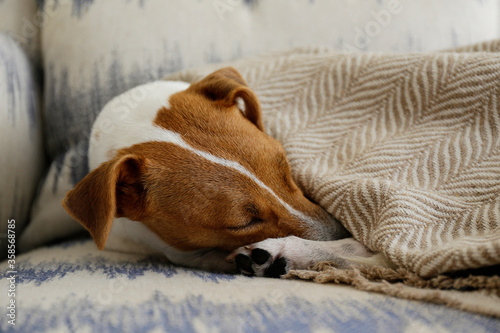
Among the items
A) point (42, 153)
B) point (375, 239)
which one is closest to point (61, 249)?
point (42, 153)

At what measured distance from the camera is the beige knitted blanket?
0.94 meters

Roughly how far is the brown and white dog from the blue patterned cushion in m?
0.40

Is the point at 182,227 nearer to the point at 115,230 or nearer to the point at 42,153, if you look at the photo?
the point at 115,230

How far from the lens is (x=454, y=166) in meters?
1.11

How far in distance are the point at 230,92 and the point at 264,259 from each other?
517 millimetres

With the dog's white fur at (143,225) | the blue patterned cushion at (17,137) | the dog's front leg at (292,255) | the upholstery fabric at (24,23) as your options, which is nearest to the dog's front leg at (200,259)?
the dog's white fur at (143,225)

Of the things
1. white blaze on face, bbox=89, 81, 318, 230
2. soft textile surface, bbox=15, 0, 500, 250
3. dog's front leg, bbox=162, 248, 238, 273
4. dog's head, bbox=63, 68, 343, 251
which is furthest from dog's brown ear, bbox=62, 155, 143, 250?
soft textile surface, bbox=15, 0, 500, 250

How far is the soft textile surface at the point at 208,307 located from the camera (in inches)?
29.5

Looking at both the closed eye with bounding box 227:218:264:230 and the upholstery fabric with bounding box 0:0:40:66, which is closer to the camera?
the closed eye with bounding box 227:218:264:230

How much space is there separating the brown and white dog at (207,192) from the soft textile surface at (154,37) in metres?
0.38

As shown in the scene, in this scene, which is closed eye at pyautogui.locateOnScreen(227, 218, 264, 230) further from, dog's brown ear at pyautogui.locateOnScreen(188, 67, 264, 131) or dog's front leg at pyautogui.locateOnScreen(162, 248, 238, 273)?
dog's brown ear at pyautogui.locateOnScreen(188, 67, 264, 131)

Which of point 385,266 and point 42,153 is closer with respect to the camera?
point 385,266

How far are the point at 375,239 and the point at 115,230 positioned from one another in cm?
85

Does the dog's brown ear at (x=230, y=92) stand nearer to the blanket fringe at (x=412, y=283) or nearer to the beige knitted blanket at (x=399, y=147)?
the beige knitted blanket at (x=399, y=147)
